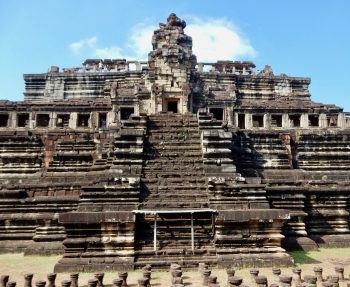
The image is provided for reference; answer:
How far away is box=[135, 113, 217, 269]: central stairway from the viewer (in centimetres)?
788

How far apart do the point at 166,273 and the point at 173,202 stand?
1966 mm

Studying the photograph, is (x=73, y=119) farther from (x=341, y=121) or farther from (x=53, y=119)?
(x=341, y=121)

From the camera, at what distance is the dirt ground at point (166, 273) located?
270 inches

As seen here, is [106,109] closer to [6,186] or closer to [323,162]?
[6,186]

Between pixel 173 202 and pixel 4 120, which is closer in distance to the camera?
pixel 173 202

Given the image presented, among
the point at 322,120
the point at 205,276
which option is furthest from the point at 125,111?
the point at 205,276

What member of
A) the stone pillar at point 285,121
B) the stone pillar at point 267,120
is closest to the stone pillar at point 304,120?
the stone pillar at point 285,121

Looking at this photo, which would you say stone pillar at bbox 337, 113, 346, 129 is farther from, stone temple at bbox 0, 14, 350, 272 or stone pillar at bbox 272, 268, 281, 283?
stone pillar at bbox 272, 268, 281, 283

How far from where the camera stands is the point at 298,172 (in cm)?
1248

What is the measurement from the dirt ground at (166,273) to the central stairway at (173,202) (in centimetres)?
54

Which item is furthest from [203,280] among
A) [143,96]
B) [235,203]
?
[143,96]

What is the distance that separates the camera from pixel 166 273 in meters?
7.42

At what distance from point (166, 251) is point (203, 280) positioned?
1.53 meters

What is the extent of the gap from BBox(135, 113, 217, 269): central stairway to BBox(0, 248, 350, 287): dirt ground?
1.76 ft
